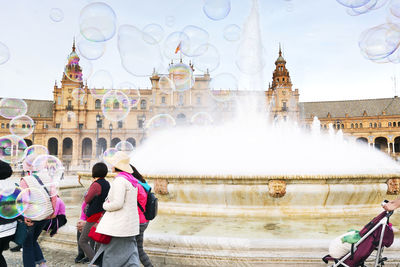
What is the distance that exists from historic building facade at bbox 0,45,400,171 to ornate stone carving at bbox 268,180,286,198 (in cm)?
4900

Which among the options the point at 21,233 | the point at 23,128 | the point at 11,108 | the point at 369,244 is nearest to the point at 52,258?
the point at 21,233

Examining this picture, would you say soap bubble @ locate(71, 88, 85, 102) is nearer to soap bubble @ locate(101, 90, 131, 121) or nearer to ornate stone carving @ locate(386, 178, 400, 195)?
soap bubble @ locate(101, 90, 131, 121)

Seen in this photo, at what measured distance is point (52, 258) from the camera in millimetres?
3496

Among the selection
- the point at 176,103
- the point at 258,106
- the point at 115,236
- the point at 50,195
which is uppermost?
the point at 176,103

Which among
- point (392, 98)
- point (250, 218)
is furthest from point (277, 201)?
point (392, 98)

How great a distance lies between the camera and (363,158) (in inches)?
290

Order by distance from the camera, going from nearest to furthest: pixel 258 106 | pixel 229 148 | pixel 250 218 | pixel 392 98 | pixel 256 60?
pixel 250 218 < pixel 229 148 < pixel 258 106 < pixel 256 60 < pixel 392 98

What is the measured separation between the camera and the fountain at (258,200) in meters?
3.26

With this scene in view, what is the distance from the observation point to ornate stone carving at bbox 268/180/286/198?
477cm

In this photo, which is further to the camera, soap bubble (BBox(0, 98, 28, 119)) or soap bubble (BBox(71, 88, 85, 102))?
soap bubble (BBox(71, 88, 85, 102))

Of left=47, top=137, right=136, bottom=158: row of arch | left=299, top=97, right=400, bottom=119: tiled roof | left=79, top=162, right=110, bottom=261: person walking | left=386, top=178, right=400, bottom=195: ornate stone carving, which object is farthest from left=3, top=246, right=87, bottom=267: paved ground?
left=299, top=97, right=400, bottom=119: tiled roof

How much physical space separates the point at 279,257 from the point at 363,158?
5.41 meters

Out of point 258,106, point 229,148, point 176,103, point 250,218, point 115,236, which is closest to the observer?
point 115,236

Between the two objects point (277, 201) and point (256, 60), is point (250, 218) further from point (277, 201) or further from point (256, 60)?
point (256, 60)
